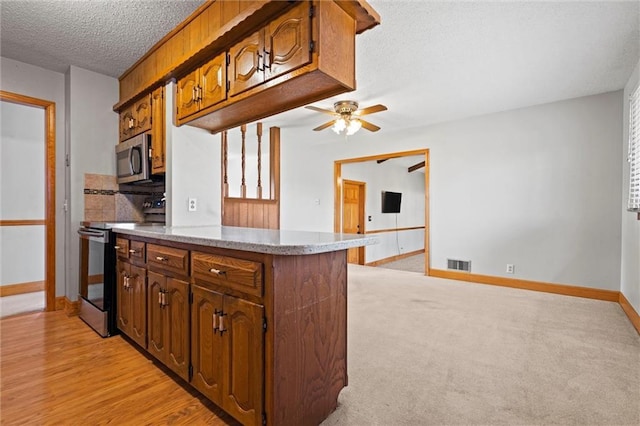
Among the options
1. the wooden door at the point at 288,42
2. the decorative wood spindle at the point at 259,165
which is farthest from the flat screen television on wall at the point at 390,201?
the wooden door at the point at 288,42

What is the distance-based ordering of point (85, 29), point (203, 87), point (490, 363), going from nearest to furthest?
point (490, 363) → point (203, 87) → point (85, 29)

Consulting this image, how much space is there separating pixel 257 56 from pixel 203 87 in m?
0.64

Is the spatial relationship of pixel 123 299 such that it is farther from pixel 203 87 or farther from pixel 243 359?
pixel 203 87

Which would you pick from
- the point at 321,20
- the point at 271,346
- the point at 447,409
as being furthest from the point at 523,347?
the point at 321,20

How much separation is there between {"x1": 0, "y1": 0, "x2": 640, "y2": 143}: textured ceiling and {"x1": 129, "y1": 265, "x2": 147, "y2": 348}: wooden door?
1888mm

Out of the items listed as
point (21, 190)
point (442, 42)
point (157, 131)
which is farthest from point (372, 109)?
point (21, 190)

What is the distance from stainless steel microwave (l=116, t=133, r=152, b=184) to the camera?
9.18 ft

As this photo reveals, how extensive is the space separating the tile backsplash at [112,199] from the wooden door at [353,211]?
12.0ft

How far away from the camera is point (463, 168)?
4652mm

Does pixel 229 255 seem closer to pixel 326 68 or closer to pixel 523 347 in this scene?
pixel 326 68

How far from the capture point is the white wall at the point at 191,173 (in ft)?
8.44

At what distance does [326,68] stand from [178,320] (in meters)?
1.57

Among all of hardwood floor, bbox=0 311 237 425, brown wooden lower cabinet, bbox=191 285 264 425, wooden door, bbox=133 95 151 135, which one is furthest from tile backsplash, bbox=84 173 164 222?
brown wooden lower cabinet, bbox=191 285 264 425

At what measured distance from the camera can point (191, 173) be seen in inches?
105
